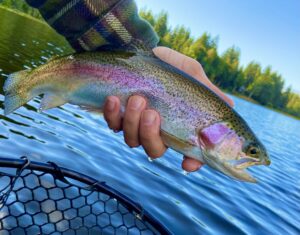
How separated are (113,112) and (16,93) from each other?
84 centimetres

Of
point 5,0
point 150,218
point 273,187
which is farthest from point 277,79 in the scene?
point 150,218

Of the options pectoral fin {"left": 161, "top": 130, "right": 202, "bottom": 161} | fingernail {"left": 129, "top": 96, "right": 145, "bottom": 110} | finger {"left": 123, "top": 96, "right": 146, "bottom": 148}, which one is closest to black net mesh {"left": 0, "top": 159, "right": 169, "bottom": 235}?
finger {"left": 123, "top": 96, "right": 146, "bottom": 148}

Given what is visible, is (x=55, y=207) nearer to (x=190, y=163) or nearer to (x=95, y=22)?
(x=190, y=163)

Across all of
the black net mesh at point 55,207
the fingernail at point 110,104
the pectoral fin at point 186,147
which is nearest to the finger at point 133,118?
the fingernail at point 110,104

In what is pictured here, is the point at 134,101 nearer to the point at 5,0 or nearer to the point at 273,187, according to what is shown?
the point at 273,187

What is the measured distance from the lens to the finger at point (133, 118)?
300cm

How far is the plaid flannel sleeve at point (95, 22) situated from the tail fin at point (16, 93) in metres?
0.66

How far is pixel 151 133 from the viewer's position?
3.10m

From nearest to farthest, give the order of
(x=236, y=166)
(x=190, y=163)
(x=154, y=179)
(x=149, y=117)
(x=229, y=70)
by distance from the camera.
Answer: (x=236, y=166) < (x=149, y=117) < (x=190, y=163) < (x=154, y=179) < (x=229, y=70)

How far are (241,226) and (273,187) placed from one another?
19.0 ft

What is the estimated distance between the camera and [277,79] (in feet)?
492

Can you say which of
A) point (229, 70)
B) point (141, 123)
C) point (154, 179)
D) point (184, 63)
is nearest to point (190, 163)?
point (141, 123)

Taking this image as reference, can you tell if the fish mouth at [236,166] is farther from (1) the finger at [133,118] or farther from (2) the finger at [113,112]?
(2) the finger at [113,112]

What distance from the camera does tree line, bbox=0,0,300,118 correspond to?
11831cm
